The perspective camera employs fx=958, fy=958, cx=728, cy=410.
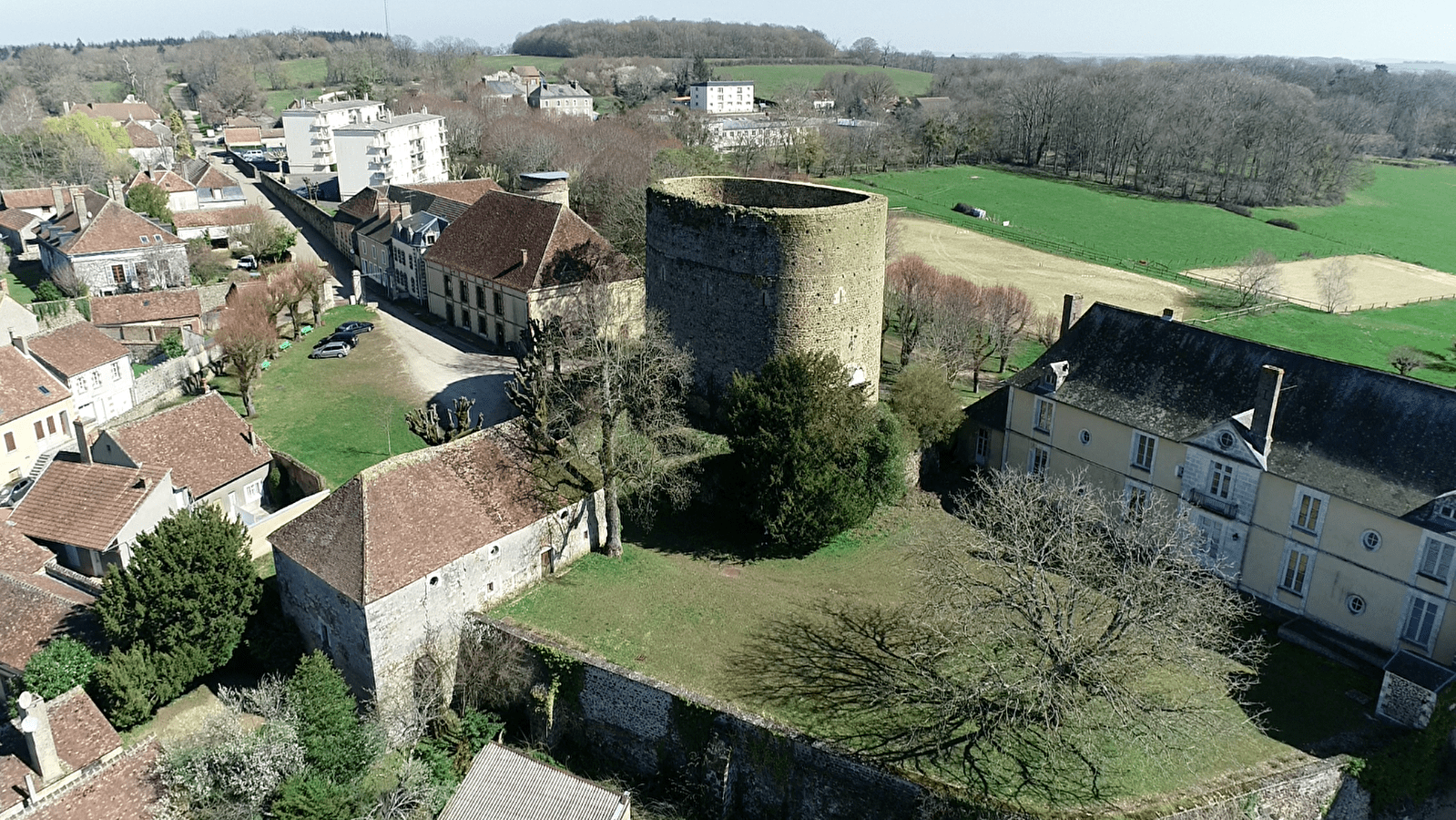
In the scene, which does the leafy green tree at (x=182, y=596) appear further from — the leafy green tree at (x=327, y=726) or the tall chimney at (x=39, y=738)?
the leafy green tree at (x=327, y=726)

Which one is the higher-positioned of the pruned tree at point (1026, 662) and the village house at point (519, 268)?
the village house at point (519, 268)

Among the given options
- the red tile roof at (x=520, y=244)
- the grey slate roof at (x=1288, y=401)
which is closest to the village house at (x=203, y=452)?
the red tile roof at (x=520, y=244)

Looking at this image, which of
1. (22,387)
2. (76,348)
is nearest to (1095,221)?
(76,348)

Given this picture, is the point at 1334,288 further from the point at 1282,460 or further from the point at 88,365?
the point at 88,365

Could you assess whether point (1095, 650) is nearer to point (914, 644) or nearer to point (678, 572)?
point (914, 644)

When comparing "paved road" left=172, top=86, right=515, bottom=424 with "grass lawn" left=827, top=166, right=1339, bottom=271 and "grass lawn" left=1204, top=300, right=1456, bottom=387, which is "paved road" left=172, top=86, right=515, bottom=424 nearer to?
"grass lawn" left=1204, top=300, right=1456, bottom=387

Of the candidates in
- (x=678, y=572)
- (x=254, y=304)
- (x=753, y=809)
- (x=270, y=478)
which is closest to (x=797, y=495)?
(x=678, y=572)

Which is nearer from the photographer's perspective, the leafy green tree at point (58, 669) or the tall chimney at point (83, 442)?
the leafy green tree at point (58, 669)
